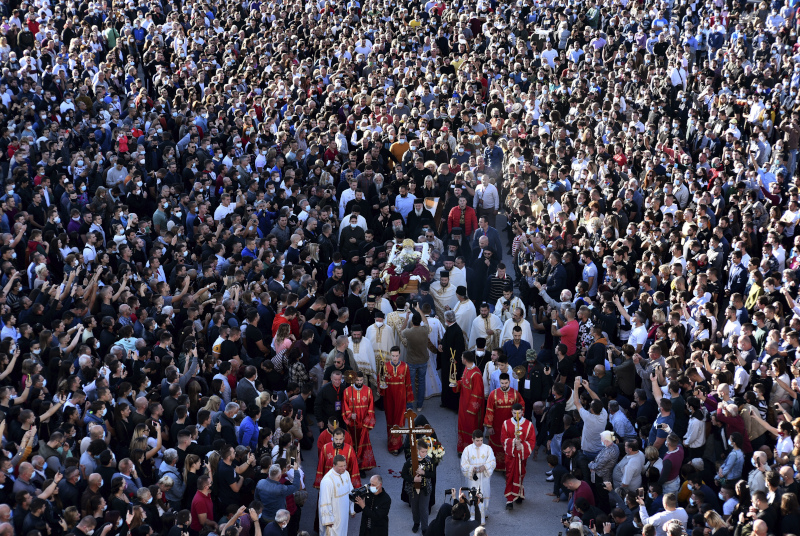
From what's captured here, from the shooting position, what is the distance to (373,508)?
Result: 1104 cm

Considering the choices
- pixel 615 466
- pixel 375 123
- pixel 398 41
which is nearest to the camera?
pixel 615 466

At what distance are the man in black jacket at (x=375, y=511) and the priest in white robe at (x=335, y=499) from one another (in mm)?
267

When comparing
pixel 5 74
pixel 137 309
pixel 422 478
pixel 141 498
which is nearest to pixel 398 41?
pixel 5 74

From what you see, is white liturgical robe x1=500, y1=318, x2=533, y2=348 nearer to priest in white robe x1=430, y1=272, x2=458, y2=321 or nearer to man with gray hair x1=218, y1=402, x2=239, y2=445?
priest in white robe x1=430, y1=272, x2=458, y2=321

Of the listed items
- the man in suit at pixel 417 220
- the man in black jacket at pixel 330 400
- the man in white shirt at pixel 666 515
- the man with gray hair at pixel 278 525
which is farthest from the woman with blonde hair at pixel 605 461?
Result: the man in suit at pixel 417 220

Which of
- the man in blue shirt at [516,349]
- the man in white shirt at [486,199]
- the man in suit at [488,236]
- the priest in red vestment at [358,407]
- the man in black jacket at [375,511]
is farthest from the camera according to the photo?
the man in white shirt at [486,199]

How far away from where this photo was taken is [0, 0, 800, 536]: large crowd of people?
10922 mm

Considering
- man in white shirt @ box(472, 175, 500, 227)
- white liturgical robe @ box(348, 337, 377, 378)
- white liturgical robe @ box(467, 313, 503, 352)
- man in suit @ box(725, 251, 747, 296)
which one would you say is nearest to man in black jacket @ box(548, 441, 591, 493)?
white liturgical robe @ box(467, 313, 503, 352)

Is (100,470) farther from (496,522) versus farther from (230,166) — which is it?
(230,166)

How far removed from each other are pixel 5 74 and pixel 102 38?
455 cm

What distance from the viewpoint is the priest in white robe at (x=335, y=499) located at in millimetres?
11102

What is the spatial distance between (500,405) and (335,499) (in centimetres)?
277

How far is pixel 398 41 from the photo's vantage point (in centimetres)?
2450

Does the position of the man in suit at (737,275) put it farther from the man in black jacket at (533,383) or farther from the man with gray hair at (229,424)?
the man with gray hair at (229,424)
